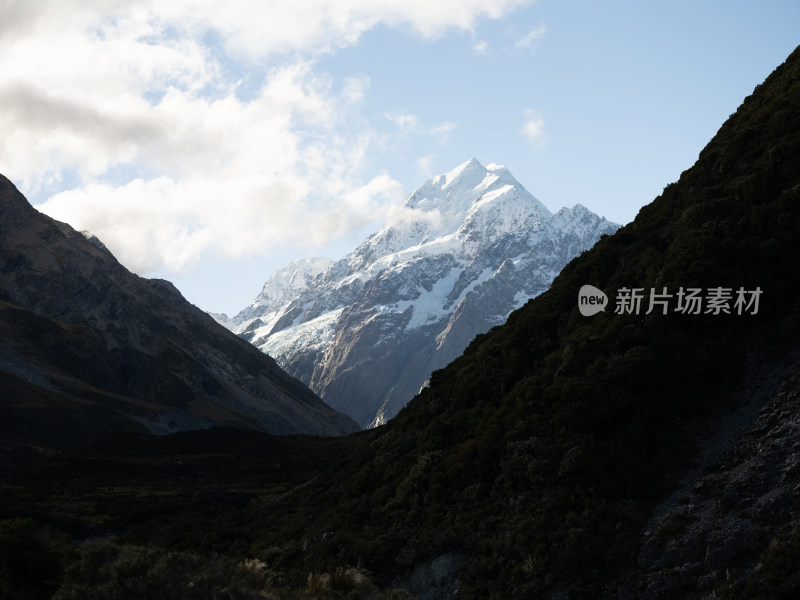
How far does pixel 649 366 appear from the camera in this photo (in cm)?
3494

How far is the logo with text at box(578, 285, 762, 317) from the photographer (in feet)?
116

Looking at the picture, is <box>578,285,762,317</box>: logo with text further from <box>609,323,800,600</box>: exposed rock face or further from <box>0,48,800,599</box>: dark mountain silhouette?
<box>609,323,800,600</box>: exposed rock face

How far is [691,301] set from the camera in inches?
1437

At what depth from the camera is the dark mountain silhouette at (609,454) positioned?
26125 millimetres

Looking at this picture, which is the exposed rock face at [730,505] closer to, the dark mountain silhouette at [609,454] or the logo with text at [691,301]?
the dark mountain silhouette at [609,454]

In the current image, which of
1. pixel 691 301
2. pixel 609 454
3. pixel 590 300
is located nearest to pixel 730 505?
pixel 609 454

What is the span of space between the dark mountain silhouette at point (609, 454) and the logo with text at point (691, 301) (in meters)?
0.09

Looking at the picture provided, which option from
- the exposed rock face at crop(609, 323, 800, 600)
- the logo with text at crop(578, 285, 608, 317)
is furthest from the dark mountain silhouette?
the logo with text at crop(578, 285, 608, 317)

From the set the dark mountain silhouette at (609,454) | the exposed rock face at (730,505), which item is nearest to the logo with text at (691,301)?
the dark mountain silhouette at (609,454)

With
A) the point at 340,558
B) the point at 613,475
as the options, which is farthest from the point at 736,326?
the point at 340,558

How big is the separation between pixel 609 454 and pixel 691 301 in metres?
9.09

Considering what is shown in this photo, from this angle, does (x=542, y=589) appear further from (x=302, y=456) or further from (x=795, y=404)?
(x=302, y=456)

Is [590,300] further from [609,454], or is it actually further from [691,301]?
[609,454]

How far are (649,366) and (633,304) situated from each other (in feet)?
15.3
